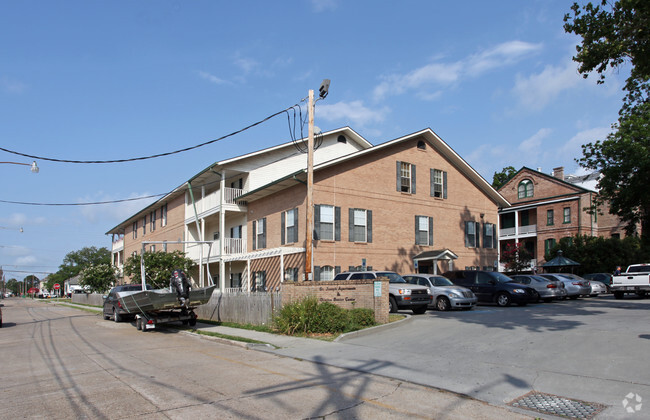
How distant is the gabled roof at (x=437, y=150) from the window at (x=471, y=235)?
2740 millimetres

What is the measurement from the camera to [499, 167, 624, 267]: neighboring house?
44500 mm

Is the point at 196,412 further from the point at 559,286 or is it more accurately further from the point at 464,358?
the point at 559,286

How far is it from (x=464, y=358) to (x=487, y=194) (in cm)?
2470

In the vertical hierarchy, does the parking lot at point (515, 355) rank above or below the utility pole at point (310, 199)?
below

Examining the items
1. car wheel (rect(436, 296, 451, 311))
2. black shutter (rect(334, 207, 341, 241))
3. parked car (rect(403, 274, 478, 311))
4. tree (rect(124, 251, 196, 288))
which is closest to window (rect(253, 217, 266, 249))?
black shutter (rect(334, 207, 341, 241))

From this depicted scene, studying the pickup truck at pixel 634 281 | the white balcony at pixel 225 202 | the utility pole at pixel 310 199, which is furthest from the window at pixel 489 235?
the utility pole at pixel 310 199

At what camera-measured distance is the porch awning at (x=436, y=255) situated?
27250 mm

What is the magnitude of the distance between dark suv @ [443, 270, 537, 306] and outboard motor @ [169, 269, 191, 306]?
12.3 metres

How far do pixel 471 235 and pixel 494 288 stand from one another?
10.0 m

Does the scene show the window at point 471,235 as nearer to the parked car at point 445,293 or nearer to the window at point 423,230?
the window at point 423,230

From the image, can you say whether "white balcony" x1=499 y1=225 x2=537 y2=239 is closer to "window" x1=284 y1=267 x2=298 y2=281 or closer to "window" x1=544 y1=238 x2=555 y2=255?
"window" x1=544 y1=238 x2=555 y2=255

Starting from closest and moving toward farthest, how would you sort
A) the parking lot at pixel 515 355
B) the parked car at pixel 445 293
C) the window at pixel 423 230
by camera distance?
the parking lot at pixel 515 355 < the parked car at pixel 445 293 < the window at pixel 423 230

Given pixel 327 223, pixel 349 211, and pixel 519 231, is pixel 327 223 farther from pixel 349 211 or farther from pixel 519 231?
pixel 519 231

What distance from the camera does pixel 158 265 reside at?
3025 cm
